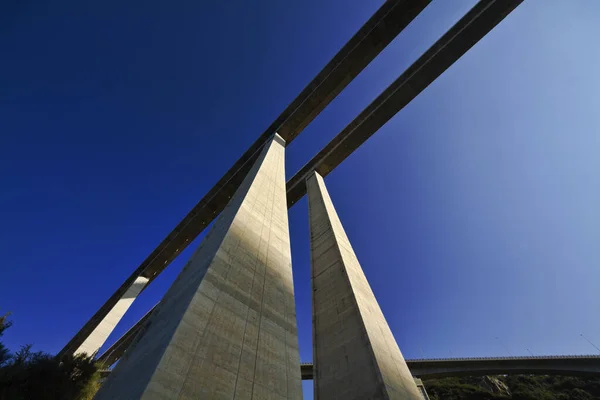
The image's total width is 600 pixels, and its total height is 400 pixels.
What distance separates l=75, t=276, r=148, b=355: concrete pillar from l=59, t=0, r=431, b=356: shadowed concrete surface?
A: 6317mm

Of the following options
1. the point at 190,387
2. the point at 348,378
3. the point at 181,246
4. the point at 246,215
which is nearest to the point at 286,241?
the point at 246,215

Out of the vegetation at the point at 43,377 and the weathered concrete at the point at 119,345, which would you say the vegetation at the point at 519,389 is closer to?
the weathered concrete at the point at 119,345

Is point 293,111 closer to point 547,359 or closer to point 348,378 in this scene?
point 348,378

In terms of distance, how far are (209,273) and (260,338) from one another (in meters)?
1.18

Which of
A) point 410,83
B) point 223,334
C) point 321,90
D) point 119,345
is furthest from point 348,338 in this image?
point 119,345

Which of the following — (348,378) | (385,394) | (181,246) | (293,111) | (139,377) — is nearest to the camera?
(139,377)

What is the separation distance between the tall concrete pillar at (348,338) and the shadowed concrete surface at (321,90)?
800cm

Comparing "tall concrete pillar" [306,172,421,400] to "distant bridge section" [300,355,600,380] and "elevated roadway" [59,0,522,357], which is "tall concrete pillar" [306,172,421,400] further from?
"distant bridge section" [300,355,600,380]

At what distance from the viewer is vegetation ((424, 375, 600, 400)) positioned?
34.3 meters

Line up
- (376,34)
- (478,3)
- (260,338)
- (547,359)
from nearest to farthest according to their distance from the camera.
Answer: (260,338), (478,3), (376,34), (547,359)

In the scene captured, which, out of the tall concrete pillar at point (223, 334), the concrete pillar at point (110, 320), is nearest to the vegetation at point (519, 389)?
the concrete pillar at point (110, 320)

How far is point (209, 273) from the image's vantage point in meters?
4.06

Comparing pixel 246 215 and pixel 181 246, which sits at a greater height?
pixel 181 246

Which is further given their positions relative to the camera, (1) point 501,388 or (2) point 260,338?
(1) point 501,388
